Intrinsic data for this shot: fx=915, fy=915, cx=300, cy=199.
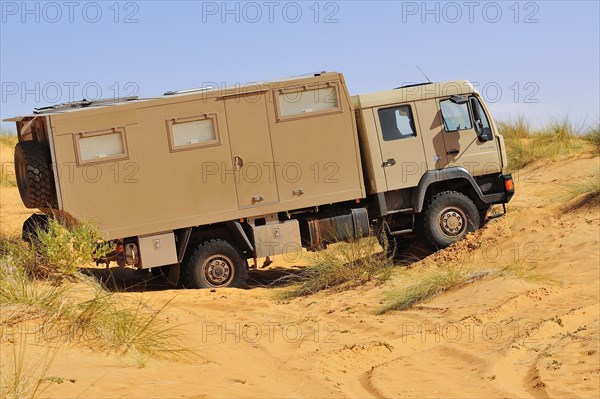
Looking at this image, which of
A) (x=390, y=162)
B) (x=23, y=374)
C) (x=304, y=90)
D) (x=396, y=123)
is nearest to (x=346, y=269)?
(x=390, y=162)

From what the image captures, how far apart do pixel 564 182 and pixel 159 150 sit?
31.7 feet

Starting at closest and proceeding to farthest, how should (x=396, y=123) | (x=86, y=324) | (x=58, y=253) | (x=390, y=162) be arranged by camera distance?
(x=86, y=324) → (x=58, y=253) → (x=390, y=162) → (x=396, y=123)

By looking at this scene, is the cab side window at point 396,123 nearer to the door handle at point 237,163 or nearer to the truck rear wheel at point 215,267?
the door handle at point 237,163

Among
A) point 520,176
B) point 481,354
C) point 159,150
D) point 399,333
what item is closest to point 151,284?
point 159,150

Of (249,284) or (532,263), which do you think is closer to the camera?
(532,263)

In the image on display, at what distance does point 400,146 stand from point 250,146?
249cm

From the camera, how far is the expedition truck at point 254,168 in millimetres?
13297

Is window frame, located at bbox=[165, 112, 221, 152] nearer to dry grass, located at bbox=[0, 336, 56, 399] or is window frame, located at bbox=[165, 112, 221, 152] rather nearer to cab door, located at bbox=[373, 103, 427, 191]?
cab door, located at bbox=[373, 103, 427, 191]

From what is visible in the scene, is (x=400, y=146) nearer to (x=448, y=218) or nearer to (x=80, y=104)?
(x=448, y=218)

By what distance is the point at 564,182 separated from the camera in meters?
19.4

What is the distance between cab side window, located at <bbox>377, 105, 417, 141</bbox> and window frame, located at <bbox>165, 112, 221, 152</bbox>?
2.71 meters

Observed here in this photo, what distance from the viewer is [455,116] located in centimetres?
1501

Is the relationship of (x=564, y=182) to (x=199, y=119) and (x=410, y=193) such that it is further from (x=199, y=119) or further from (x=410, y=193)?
(x=199, y=119)

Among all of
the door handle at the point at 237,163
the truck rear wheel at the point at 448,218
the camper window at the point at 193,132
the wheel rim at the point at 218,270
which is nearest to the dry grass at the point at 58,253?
the camper window at the point at 193,132
